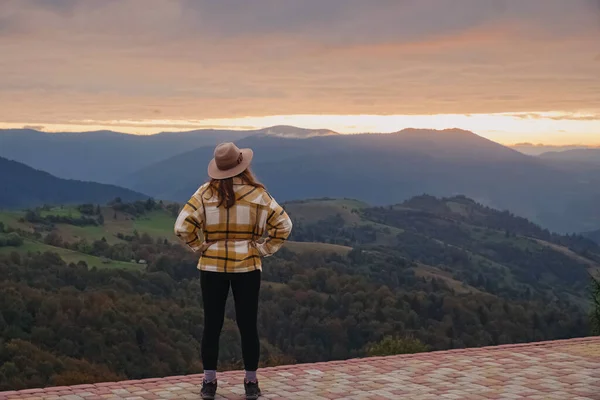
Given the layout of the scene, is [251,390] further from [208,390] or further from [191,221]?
[191,221]

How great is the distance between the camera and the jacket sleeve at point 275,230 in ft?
17.5

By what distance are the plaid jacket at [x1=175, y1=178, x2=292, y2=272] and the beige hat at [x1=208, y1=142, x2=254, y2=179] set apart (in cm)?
8

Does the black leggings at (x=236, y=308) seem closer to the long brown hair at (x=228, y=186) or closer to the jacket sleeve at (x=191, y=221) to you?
the jacket sleeve at (x=191, y=221)

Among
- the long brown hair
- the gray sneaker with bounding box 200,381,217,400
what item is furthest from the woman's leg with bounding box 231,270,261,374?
the long brown hair

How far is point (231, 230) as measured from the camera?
17.1ft

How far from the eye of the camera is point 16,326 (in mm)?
25766

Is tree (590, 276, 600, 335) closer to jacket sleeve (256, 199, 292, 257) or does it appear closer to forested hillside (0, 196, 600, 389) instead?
forested hillside (0, 196, 600, 389)

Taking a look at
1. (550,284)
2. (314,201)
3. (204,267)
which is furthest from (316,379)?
(314,201)

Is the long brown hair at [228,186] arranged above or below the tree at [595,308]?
above

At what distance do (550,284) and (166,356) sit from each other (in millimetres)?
81229

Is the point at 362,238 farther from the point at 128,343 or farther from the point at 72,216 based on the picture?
the point at 128,343

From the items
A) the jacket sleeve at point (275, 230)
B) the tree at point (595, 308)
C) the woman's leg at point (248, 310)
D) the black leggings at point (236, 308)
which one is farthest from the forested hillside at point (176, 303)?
the jacket sleeve at point (275, 230)

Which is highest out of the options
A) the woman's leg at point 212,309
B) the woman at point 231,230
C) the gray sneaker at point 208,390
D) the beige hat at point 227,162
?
the beige hat at point 227,162

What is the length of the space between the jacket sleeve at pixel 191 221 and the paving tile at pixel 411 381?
1.20 meters
